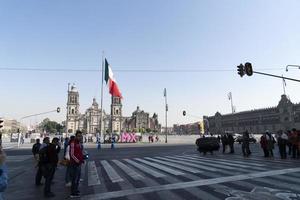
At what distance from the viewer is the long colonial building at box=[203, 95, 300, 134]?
103 metres

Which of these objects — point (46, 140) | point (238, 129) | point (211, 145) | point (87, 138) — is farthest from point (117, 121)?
point (46, 140)

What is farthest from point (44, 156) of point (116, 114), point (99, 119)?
point (99, 119)

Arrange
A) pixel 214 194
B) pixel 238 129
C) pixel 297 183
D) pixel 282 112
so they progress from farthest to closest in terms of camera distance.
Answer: pixel 238 129 → pixel 282 112 → pixel 297 183 → pixel 214 194

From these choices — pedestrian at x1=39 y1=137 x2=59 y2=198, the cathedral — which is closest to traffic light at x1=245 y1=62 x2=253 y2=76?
pedestrian at x1=39 y1=137 x2=59 y2=198

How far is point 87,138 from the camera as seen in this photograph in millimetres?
67688

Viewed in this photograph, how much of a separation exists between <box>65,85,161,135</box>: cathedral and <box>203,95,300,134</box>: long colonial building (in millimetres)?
36648

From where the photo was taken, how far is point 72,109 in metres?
134

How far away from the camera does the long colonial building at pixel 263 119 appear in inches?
4067

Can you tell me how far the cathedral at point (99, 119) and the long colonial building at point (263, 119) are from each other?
1443 inches

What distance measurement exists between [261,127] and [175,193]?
123177 mm

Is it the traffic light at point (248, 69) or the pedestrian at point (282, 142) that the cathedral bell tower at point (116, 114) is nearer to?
the traffic light at point (248, 69)

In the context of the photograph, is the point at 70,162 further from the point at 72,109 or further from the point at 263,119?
the point at 72,109

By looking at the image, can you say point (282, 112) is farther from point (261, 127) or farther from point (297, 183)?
point (297, 183)

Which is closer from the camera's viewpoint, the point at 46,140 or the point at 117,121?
the point at 46,140
